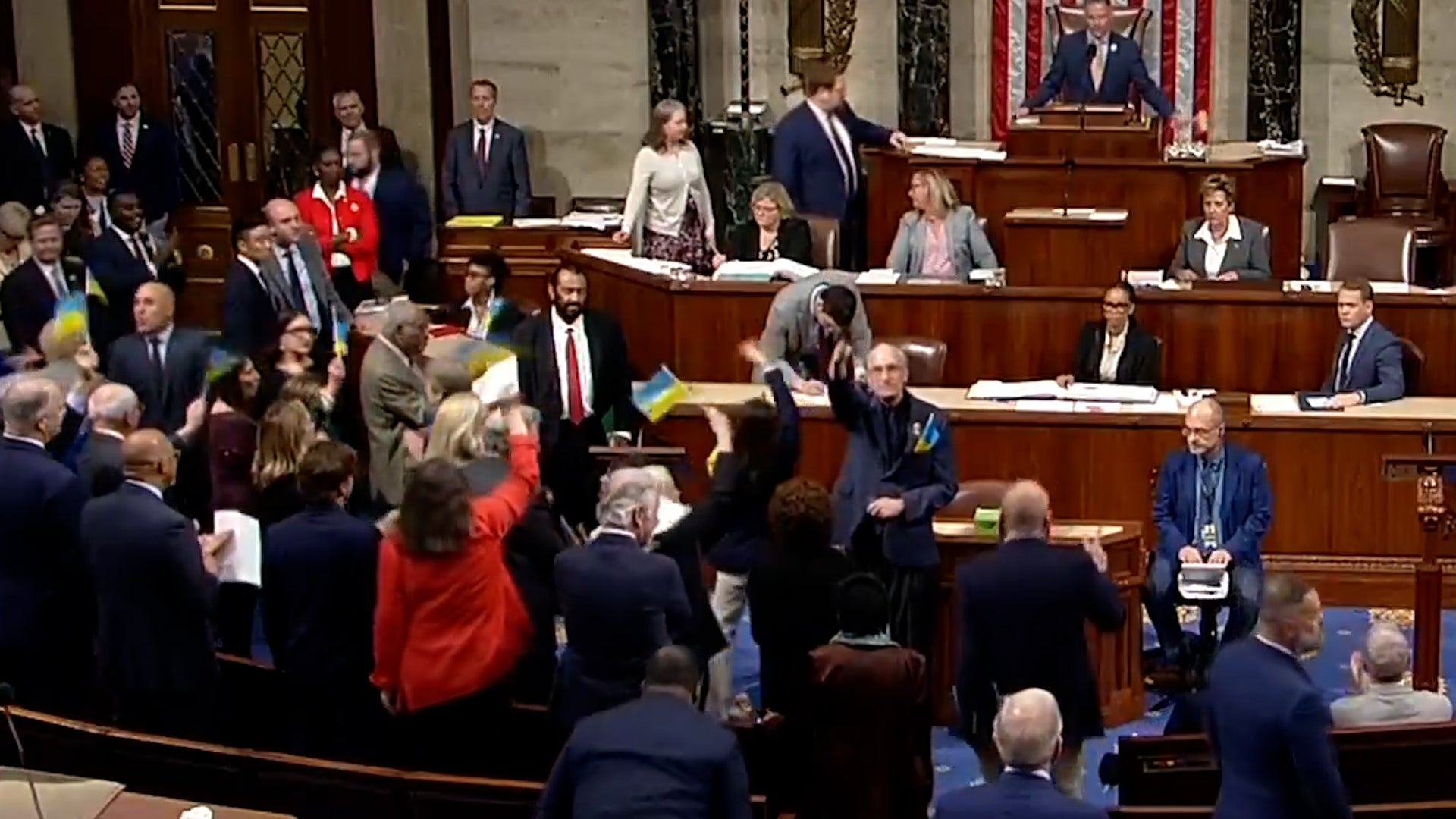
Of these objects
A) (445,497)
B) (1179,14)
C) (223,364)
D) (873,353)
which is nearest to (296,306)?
(223,364)

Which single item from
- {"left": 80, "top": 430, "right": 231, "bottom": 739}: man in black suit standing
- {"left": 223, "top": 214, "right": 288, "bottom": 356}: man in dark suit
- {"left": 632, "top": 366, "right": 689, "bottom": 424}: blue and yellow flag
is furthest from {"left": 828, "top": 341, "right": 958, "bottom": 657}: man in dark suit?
{"left": 223, "top": 214, "right": 288, "bottom": 356}: man in dark suit

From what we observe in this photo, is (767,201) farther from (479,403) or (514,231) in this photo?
(479,403)

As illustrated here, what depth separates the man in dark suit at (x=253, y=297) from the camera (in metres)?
10.7

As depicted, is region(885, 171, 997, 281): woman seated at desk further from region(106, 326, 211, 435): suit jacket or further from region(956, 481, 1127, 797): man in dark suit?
region(956, 481, 1127, 797): man in dark suit

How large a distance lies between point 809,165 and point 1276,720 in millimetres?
7413

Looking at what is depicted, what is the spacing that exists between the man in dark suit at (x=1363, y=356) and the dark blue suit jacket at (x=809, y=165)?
10.6 ft

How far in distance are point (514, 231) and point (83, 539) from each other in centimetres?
671

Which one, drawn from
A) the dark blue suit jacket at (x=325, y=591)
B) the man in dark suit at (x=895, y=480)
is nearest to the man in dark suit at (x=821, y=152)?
the man in dark suit at (x=895, y=480)

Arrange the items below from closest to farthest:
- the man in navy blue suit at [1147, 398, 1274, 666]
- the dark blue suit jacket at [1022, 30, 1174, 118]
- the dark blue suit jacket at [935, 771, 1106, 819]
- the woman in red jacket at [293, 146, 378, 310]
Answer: the dark blue suit jacket at [935, 771, 1106, 819] → the man in navy blue suit at [1147, 398, 1274, 666] → the woman in red jacket at [293, 146, 378, 310] → the dark blue suit jacket at [1022, 30, 1174, 118]

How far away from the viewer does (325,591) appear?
22.4ft

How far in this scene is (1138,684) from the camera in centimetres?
893

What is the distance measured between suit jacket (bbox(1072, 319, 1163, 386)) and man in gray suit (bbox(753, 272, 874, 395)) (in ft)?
2.98

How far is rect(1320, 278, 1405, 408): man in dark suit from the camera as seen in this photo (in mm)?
10141

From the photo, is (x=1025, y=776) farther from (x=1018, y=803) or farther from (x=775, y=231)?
(x=775, y=231)
